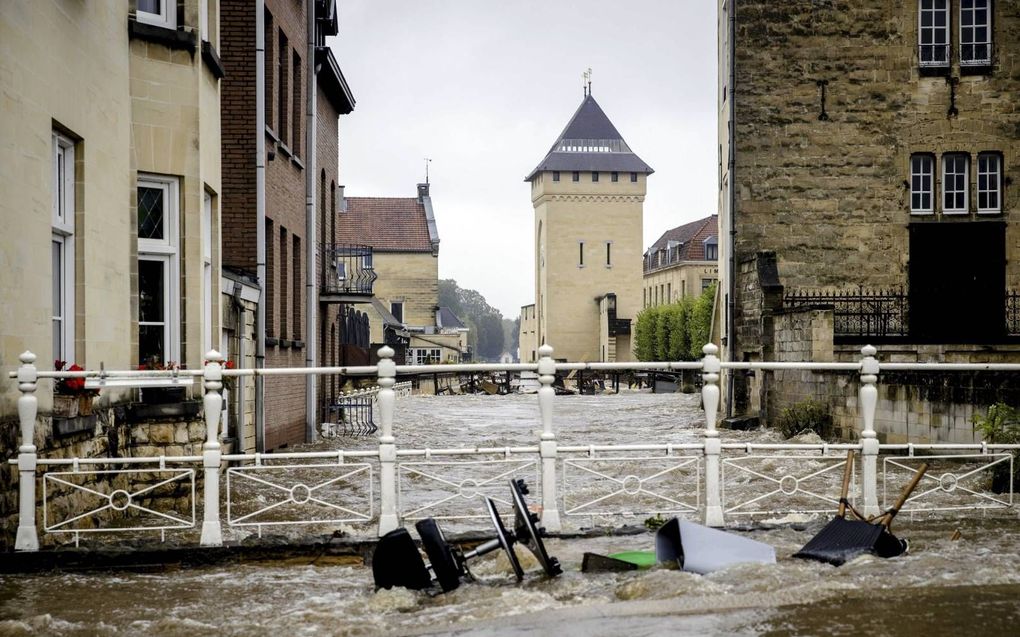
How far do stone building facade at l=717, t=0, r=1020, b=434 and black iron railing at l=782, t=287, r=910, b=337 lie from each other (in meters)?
0.28

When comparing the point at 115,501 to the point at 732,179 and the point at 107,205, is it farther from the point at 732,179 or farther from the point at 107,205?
the point at 732,179

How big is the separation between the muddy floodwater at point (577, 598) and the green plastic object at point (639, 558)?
5.3 inches

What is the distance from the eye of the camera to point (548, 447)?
29.3ft

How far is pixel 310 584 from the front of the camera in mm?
8289

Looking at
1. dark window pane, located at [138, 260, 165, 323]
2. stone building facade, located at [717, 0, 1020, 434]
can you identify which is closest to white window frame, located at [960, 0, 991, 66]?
stone building facade, located at [717, 0, 1020, 434]

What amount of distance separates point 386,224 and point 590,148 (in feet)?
94.6

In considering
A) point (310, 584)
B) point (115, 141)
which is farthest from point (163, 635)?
point (115, 141)

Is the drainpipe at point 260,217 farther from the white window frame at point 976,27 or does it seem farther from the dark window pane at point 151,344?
the white window frame at point 976,27

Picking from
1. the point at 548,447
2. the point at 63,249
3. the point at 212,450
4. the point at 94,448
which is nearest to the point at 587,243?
the point at 94,448

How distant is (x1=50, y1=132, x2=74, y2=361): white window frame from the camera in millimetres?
10398

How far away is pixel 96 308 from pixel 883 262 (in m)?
21.4

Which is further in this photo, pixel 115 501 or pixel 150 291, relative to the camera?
pixel 150 291

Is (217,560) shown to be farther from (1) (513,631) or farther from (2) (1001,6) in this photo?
(2) (1001,6)

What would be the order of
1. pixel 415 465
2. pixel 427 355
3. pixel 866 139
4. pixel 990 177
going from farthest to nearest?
1. pixel 427 355
2. pixel 990 177
3. pixel 866 139
4. pixel 415 465
